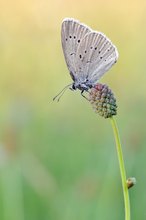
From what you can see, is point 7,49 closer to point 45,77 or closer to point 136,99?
point 45,77

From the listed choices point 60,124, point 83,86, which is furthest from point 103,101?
point 60,124

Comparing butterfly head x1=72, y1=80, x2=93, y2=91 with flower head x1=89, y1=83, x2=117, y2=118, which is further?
butterfly head x1=72, y1=80, x2=93, y2=91

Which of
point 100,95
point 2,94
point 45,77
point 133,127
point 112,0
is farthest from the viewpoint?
point 112,0

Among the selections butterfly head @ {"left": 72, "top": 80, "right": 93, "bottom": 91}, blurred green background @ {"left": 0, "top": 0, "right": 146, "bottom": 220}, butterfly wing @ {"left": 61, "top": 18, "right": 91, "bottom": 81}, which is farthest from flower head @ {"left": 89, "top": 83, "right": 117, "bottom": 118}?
blurred green background @ {"left": 0, "top": 0, "right": 146, "bottom": 220}

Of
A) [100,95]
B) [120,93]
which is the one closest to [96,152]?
[120,93]

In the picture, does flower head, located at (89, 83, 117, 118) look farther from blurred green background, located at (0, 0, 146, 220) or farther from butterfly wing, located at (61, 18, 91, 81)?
blurred green background, located at (0, 0, 146, 220)

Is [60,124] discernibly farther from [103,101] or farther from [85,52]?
[103,101]
